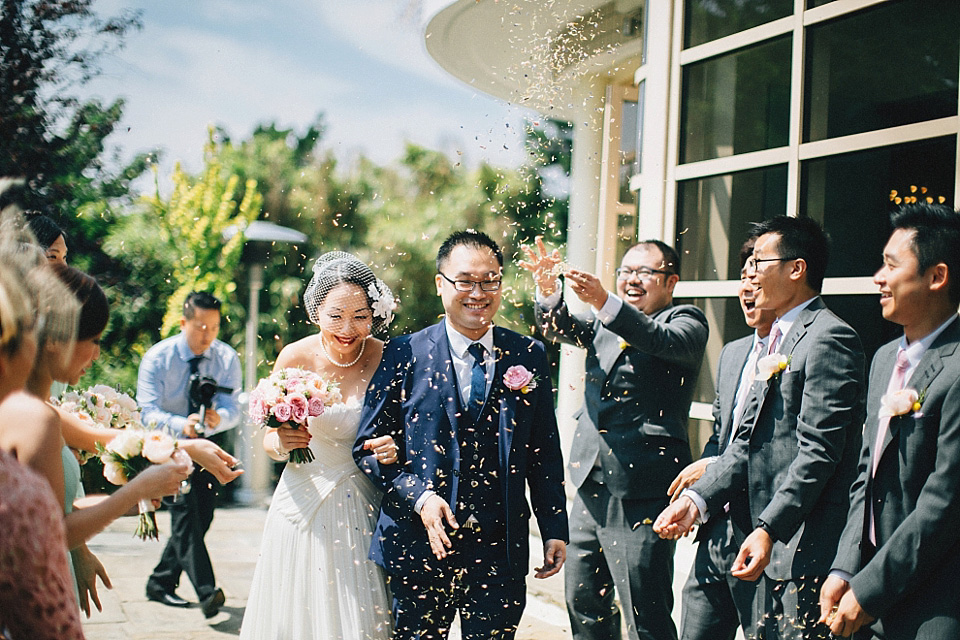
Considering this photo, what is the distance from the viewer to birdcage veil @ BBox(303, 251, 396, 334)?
3.90 m

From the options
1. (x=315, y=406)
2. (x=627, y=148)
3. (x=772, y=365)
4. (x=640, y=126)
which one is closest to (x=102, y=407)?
(x=315, y=406)

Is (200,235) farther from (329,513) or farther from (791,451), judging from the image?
(791,451)

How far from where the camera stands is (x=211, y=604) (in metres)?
5.35

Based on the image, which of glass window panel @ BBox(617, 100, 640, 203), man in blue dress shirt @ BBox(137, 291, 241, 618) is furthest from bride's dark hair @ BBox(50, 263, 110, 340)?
glass window panel @ BBox(617, 100, 640, 203)

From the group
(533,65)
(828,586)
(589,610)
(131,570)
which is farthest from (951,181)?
(131,570)

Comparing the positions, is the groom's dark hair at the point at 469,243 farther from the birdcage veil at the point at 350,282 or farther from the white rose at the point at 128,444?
the white rose at the point at 128,444

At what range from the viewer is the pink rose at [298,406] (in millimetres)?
3578

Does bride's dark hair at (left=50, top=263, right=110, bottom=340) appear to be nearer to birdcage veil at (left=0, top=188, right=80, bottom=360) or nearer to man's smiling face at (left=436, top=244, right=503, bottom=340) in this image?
birdcage veil at (left=0, top=188, right=80, bottom=360)

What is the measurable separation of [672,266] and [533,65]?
13.3ft

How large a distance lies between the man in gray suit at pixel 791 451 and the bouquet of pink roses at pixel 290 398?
1527 mm

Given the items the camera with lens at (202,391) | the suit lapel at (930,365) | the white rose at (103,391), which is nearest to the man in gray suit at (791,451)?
the suit lapel at (930,365)

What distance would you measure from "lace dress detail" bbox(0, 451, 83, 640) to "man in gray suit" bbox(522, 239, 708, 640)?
2.52 metres

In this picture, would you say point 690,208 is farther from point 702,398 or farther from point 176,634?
point 176,634

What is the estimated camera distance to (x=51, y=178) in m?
8.98
